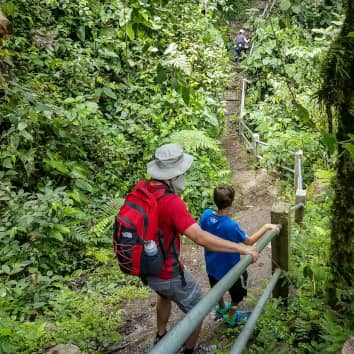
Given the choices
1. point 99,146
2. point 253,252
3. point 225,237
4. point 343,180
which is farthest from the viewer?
point 99,146

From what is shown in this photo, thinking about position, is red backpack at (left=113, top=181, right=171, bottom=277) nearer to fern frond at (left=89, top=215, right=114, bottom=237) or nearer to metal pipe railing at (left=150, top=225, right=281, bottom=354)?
metal pipe railing at (left=150, top=225, right=281, bottom=354)

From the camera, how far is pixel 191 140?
29.0 feet

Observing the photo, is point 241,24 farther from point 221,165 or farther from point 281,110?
point 221,165

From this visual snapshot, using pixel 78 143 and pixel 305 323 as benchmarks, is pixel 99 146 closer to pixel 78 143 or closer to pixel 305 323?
pixel 78 143

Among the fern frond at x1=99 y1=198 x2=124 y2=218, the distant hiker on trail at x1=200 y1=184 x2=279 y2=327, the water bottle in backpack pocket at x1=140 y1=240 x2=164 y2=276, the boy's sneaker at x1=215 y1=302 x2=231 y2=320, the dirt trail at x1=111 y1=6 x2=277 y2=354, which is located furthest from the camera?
the fern frond at x1=99 y1=198 x2=124 y2=218

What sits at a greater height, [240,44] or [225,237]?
[240,44]

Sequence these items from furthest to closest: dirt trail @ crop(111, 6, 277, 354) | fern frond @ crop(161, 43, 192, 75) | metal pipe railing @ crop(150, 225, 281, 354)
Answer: dirt trail @ crop(111, 6, 277, 354)
fern frond @ crop(161, 43, 192, 75)
metal pipe railing @ crop(150, 225, 281, 354)

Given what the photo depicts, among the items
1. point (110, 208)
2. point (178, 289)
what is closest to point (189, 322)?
point (178, 289)

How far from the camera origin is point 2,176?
19.0ft

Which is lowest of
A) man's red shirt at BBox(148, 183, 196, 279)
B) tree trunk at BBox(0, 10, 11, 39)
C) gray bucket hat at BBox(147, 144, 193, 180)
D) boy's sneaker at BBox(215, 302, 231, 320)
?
boy's sneaker at BBox(215, 302, 231, 320)

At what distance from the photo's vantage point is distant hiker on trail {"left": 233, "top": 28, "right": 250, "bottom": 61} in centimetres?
1784

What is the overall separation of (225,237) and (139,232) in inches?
38.8

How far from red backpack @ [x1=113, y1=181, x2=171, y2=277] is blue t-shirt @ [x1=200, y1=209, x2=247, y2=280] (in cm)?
77

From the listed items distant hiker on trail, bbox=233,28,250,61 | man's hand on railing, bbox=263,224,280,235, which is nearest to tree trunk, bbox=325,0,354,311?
man's hand on railing, bbox=263,224,280,235
